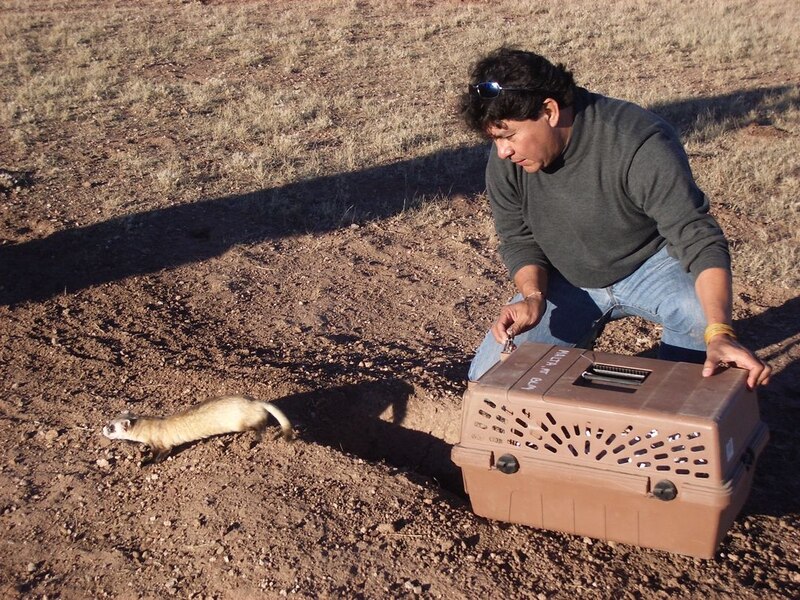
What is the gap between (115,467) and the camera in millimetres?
4160

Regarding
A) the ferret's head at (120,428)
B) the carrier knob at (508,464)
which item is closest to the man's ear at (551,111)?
the carrier knob at (508,464)

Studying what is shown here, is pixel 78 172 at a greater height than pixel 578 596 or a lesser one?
lesser

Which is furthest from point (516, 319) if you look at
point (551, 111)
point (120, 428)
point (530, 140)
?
point (120, 428)

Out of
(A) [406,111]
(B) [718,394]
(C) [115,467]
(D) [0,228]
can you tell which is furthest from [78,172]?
(B) [718,394]

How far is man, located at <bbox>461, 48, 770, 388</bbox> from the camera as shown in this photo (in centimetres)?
327

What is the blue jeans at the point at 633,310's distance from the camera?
11.6 feet

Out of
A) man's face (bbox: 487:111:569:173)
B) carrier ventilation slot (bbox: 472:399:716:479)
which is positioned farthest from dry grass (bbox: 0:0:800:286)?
carrier ventilation slot (bbox: 472:399:716:479)

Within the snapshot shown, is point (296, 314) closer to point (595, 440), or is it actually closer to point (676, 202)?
point (676, 202)

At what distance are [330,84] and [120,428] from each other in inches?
321

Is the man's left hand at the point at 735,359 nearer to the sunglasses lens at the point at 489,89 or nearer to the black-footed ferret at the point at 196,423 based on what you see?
the sunglasses lens at the point at 489,89

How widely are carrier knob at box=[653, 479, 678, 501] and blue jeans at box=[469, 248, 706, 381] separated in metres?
0.87

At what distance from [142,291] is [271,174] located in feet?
7.93

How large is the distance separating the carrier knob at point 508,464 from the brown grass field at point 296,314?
40cm

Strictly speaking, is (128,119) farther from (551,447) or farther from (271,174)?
(551,447)
